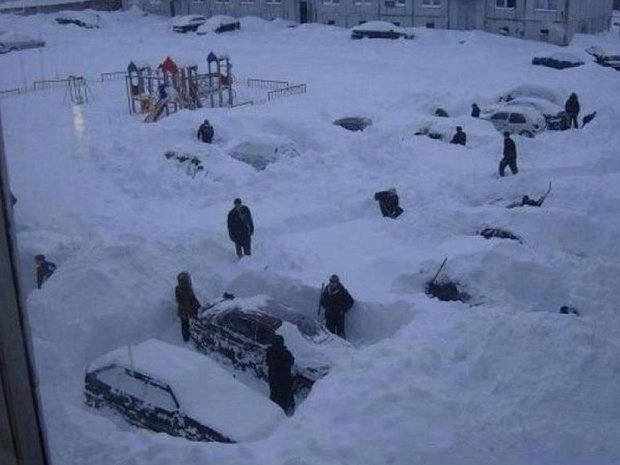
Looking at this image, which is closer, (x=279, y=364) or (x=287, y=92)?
(x=279, y=364)

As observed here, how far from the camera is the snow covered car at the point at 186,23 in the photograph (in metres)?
43.8

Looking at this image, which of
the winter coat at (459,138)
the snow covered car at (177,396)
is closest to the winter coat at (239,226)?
the snow covered car at (177,396)

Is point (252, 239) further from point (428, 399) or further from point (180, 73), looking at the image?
point (180, 73)

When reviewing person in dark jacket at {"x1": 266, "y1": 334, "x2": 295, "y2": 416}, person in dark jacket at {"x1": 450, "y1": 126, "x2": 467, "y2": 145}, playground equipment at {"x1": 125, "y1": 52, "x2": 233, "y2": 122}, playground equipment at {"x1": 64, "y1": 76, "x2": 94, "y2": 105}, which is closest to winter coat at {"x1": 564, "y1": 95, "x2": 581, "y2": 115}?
person in dark jacket at {"x1": 450, "y1": 126, "x2": 467, "y2": 145}

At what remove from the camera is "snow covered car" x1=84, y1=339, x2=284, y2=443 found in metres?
7.50

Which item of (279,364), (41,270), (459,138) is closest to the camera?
(279,364)

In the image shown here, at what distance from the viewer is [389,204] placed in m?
14.3

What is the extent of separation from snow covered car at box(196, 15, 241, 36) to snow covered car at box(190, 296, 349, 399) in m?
34.9

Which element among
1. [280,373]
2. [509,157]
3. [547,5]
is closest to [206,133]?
[509,157]

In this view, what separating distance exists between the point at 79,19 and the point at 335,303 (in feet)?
135

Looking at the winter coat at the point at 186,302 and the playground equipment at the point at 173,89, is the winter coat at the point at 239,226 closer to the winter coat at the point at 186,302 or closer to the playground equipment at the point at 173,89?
the winter coat at the point at 186,302

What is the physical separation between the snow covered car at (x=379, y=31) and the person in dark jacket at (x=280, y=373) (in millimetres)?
30776

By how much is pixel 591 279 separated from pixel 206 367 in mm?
5673

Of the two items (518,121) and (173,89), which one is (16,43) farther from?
(518,121)
